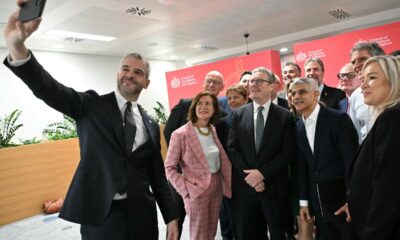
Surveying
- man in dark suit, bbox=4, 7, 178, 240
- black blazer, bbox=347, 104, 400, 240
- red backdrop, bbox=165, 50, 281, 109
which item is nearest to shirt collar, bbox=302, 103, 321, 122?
black blazer, bbox=347, 104, 400, 240

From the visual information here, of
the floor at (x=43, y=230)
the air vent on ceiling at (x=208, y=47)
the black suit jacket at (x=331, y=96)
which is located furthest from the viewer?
the air vent on ceiling at (x=208, y=47)

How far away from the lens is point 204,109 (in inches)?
106

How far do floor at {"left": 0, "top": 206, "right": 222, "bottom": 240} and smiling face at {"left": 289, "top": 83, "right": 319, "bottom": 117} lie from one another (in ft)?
6.62

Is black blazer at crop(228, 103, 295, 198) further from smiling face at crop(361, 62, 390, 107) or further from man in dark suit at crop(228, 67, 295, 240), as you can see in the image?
smiling face at crop(361, 62, 390, 107)

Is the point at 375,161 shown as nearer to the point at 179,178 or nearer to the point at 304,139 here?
the point at 304,139

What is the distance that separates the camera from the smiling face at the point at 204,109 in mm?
2684

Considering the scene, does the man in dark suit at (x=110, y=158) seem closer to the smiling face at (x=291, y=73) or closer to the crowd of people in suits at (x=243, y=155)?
the crowd of people in suits at (x=243, y=155)

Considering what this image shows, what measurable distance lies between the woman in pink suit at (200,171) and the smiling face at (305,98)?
84cm

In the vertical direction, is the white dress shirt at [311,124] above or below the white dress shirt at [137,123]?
below

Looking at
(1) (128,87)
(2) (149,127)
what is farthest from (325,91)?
(1) (128,87)

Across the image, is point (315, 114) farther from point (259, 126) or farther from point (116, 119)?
point (116, 119)

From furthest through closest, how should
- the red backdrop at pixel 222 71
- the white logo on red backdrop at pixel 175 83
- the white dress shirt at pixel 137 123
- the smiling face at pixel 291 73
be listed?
1. the white logo on red backdrop at pixel 175 83
2. the red backdrop at pixel 222 71
3. the smiling face at pixel 291 73
4. the white dress shirt at pixel 137 123

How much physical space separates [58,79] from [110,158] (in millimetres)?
8485

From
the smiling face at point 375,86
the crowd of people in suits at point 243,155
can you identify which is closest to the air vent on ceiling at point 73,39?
the crowd of people in suits at point 243,155
